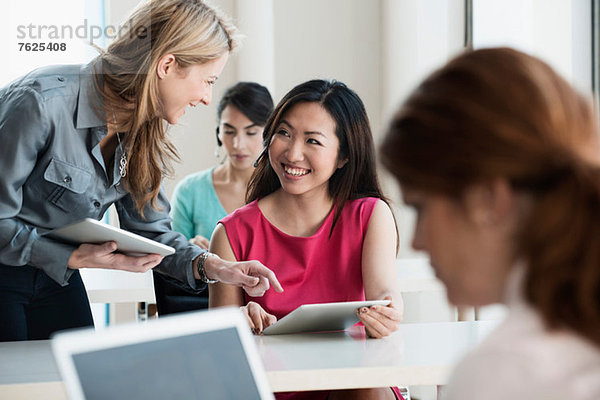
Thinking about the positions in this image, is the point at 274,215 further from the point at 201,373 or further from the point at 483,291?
the point at 483,291

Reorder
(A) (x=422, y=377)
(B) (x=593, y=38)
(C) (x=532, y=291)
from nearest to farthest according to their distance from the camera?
(C) (x=532, y=291) → (A) (x=422, y=377) → (B) (x=593, y=38)

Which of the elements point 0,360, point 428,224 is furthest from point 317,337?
point 428,224

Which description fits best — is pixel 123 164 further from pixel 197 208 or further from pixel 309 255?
pixel 197 208

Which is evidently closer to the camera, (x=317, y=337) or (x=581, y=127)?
(x=581, y=127)

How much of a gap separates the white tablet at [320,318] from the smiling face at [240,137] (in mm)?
1798

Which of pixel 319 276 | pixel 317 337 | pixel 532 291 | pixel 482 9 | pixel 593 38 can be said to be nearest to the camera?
pixel 532 291

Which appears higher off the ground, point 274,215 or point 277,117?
point 277,117

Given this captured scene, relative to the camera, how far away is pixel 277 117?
210 cm

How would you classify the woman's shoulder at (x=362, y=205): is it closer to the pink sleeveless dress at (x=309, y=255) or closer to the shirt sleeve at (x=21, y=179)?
the pink sleeveless dress at (x=309, y=255)

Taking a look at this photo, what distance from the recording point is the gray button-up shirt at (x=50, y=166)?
1.72m

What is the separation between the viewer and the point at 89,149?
1.92 m

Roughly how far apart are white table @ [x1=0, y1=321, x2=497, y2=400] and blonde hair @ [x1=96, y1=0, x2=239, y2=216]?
0.60 m

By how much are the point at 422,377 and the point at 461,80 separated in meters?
0.88

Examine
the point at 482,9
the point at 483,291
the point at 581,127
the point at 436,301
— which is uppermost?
the point at 482,9
